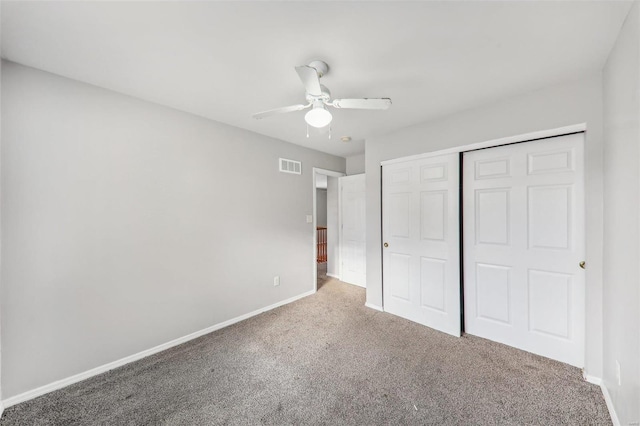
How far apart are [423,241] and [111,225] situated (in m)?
3.10

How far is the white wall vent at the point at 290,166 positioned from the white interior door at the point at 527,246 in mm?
2166

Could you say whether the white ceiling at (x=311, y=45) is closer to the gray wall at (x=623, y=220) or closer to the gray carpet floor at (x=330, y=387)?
the gray wall at (x=623, y=220)

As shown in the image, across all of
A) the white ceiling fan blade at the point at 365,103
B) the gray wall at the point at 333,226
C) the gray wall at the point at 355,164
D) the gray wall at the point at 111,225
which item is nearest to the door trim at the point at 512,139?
the white ceiling fan blade at the point at 365,103

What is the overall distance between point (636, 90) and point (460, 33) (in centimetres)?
91

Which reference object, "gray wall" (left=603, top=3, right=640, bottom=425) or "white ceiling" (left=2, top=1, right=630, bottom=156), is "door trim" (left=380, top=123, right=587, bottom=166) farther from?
"white ceiling" (left=2, top=1, right=630, bottom=156)

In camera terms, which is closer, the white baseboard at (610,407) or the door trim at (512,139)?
the white baseboard at (610,407)

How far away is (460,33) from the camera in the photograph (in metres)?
1.40

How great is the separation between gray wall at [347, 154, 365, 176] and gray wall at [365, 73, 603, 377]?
1.35m

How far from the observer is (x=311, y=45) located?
4.91 ft

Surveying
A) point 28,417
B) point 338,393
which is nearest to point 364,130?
point 338,393

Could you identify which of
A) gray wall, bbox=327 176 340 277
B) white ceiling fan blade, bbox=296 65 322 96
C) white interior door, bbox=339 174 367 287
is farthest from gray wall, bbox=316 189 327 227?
white ceiling fan blade, bbox=296 65 322 96

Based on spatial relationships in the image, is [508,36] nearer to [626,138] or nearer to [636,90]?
Answer: [636,90]

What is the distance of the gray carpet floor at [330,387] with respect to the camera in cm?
154

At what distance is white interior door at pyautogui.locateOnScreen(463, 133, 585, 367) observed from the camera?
197cm
